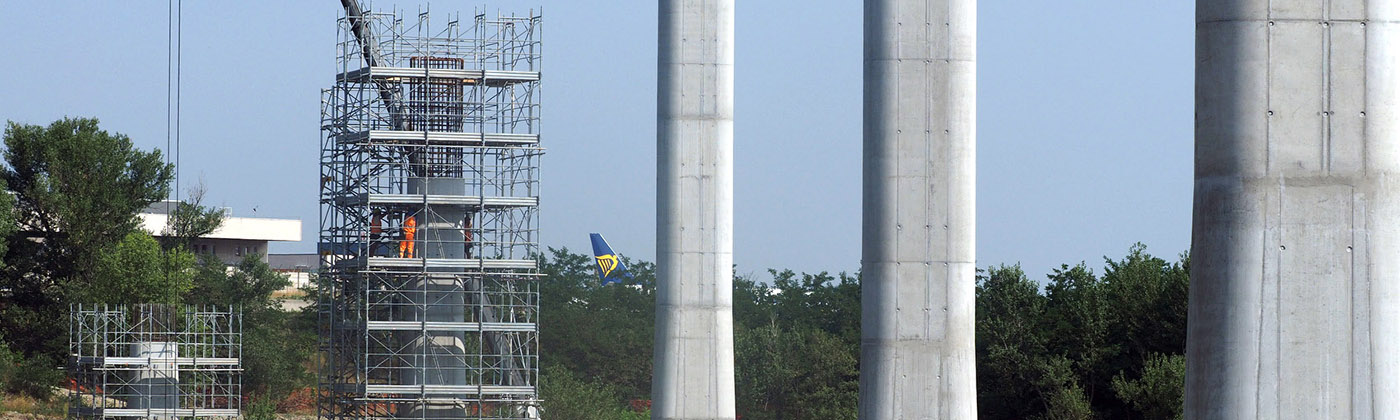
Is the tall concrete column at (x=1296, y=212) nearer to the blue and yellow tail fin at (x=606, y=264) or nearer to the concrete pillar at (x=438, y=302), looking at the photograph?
the concrete pillar at (x=438, y=302)

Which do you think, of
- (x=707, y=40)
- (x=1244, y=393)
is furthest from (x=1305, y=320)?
(x=707, y=40)

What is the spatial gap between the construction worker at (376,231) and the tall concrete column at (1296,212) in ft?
120

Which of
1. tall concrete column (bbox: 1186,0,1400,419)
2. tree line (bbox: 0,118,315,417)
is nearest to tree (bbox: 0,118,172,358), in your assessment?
tree line (bbox: 0,118,315,417)

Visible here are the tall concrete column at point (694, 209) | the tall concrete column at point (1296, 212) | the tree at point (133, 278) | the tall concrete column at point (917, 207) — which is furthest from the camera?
the tree at point (133, 278)

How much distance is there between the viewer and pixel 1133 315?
2133 inches

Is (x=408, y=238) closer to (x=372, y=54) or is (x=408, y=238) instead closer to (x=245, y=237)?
(x=372, y=54)

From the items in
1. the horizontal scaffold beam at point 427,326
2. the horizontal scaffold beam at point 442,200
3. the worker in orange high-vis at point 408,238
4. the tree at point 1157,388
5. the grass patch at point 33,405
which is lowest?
the grass patch at point 33,405

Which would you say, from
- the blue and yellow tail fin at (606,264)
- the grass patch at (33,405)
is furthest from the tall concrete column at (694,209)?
the blue and yellow tail fin at (606,264)

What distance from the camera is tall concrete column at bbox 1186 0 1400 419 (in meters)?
11.3

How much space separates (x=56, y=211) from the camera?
69.6 metres

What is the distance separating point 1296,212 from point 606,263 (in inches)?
4327

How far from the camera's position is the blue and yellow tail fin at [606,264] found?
113894mm

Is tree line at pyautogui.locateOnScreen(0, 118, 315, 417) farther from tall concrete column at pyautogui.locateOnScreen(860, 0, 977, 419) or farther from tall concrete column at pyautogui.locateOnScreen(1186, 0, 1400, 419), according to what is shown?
tall concrete column at pyautogui.locateOnScreen(1186, 0, 1400, 419)

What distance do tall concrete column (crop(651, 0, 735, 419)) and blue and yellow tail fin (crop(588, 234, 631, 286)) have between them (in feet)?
257
